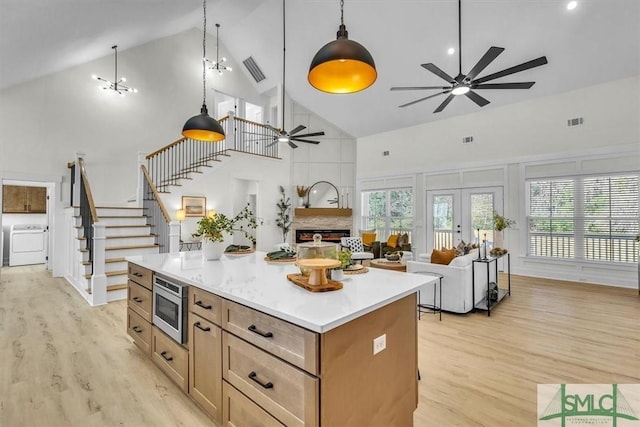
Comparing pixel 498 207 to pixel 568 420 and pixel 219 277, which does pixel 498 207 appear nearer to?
pixel 568 420

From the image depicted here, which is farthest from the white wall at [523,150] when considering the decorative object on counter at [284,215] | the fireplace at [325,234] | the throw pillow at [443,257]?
the throw pillow at [443,257]

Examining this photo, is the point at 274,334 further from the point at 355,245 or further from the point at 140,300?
the point at 355,245

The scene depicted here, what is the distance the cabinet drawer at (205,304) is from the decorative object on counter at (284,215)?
698 cm

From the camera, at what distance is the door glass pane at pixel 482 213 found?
698cm

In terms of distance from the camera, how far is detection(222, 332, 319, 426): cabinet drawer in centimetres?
128

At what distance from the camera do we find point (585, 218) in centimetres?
590

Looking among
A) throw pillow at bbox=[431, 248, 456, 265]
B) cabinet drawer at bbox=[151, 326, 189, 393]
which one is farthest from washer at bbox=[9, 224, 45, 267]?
throw pillow at bbox=[431, 248, 456, 265]

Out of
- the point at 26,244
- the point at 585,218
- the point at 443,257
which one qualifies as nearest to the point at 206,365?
the point at 443,257

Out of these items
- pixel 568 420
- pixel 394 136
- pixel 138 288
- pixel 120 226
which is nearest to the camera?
pixel 568 420

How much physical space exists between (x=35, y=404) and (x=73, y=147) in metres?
6.36

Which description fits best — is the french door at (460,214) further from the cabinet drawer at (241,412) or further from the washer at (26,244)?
the washer at (26,244)

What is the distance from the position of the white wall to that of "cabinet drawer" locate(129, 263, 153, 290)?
6779 mm

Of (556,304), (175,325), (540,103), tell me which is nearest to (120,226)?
(175,325)

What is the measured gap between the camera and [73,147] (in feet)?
22.0
